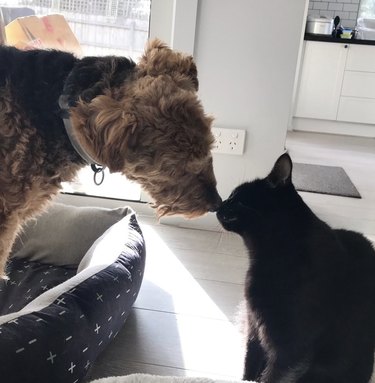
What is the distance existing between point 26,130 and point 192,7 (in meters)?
1.32

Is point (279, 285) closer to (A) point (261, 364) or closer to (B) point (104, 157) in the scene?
(A) point (261, 364)

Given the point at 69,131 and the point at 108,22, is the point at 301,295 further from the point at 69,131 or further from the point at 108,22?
the point at 108,22

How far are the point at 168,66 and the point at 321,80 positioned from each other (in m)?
4.40

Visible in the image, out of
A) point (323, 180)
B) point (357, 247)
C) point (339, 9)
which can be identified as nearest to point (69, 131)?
point (357, 247)

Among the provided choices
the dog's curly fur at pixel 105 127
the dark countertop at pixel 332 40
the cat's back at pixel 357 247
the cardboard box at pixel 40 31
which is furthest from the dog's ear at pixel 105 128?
the dark countertop at pixel 332 40

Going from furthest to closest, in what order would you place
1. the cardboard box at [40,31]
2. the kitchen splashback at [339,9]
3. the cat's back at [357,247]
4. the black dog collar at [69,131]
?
the kitchen splashback at [339,9], the cardboard box at [40,31], the cat's back at [357,247], the black dog collar at [69,131]

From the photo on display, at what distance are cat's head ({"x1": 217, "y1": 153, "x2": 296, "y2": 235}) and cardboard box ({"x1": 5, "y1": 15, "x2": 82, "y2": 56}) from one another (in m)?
0.91

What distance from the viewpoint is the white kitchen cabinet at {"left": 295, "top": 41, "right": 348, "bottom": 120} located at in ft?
17.4

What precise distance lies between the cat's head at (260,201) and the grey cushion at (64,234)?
2.27 ft

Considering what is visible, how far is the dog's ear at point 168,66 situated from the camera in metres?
1.29

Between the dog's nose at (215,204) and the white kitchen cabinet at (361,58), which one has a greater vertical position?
the white kitchen cabinet at (361,58)

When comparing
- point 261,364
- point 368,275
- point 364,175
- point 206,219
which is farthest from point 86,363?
point 364,175

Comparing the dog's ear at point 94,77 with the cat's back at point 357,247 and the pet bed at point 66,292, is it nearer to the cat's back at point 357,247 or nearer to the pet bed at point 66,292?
the pet bed at point 66,292

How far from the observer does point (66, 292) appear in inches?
58.3
